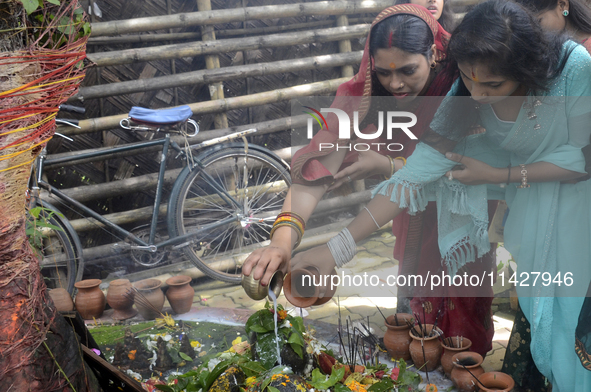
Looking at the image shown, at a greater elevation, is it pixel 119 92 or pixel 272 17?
pixel 272 17

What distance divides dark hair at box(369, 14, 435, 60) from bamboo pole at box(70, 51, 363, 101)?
7.59 ft

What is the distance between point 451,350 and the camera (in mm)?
2129

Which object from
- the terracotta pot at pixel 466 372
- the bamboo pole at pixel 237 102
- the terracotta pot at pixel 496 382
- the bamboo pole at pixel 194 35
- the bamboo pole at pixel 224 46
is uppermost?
the bamboo pole at pixel 194 35

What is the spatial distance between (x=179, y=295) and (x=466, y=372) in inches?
70.5

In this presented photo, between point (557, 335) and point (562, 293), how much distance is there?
159 mm

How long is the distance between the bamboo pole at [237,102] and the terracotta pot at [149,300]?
1213mm

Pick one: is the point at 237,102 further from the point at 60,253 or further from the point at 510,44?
the point at 510,44

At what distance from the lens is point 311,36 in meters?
4.01

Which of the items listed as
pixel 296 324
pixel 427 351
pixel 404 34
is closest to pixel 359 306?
pixel 427 351

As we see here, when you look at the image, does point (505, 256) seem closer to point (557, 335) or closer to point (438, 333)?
point (438, 333)

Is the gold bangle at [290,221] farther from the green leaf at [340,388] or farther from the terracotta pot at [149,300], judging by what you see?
the terracotta pot at [149,300]

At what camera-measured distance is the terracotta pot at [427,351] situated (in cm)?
219

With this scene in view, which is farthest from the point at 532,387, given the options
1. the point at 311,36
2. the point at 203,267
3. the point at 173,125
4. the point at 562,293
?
the point at 311,36

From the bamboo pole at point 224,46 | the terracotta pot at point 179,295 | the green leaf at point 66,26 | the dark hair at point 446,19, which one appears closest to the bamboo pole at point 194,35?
the bamboo pole at point 224,46
